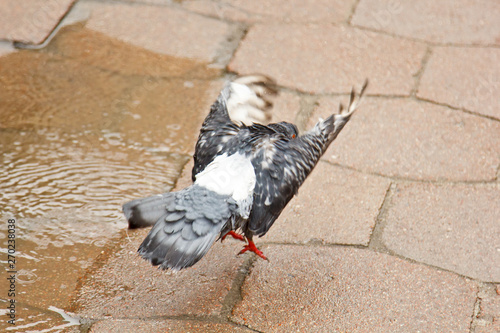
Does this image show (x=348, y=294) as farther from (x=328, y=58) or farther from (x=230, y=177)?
(x=328, y=58)

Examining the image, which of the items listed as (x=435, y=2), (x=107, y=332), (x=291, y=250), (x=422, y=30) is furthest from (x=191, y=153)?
(x=435, y=2)

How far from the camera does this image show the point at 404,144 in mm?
3992

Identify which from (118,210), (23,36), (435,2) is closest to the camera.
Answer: (118,210)

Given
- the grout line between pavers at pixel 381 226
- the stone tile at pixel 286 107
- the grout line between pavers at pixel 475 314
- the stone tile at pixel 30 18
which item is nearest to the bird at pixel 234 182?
the grout line between pavers at pixel 381 226

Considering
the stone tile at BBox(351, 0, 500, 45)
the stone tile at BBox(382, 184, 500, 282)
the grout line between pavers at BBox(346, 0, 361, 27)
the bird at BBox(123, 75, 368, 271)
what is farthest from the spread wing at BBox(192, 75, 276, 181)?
the stone tile at BBox(351, 0, 500, 45)

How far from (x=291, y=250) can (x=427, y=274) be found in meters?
0.73

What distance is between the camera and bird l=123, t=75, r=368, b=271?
8.15ft

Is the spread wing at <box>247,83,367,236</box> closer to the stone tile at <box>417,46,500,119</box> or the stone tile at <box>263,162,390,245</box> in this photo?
the stone tile at <box>263,162,390,245</box>

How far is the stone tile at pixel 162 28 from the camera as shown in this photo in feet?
15.5

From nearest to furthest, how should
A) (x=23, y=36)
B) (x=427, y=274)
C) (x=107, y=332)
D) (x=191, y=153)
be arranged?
(x=107, y=332) → (x=427, y=274) → (x=191, y=153) → (x=23, y=36)

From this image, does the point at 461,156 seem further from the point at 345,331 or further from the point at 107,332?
the point at 107,332

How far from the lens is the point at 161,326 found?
278 cm

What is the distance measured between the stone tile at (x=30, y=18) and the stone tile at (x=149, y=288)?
2292mm

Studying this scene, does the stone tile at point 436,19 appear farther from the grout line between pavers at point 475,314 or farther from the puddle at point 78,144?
the grout line between pavers at point 475,314
